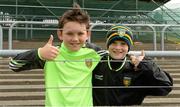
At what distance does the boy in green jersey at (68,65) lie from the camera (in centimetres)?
243

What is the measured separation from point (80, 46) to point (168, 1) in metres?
10.9

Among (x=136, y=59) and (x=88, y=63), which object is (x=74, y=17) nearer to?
(x=88, y=63)

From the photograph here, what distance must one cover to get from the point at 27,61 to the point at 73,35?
0.29 m

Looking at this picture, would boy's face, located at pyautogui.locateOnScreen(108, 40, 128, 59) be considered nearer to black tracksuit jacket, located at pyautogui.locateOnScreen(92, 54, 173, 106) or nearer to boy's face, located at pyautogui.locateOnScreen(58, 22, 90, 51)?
black tracksuit jacket, located at pyautogui.locateOnScreen(92, 54, 173, 106)

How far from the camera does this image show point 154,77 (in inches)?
103

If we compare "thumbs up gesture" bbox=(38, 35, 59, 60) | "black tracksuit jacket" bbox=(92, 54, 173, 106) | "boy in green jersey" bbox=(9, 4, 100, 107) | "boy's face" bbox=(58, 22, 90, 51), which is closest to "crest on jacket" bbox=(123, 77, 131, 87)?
"black tracksuit jacket" bbox=(92, 54, 173, 106)

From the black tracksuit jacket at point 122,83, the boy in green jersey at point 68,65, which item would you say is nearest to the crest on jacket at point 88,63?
the boy in green jersey at point 68,65

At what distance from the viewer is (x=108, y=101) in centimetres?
266

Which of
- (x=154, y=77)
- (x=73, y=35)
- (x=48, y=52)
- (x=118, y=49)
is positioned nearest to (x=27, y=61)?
(x=48, y=52)

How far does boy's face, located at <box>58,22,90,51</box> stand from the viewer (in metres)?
2.47

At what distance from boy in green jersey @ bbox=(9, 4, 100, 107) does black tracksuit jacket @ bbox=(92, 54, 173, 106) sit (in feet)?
0.44

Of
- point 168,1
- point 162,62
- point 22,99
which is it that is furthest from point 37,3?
point 22,99

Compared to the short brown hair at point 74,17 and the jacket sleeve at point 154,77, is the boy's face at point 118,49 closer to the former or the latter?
the jacket sleeve at point 154,77

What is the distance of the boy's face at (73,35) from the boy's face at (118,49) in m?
0.21
